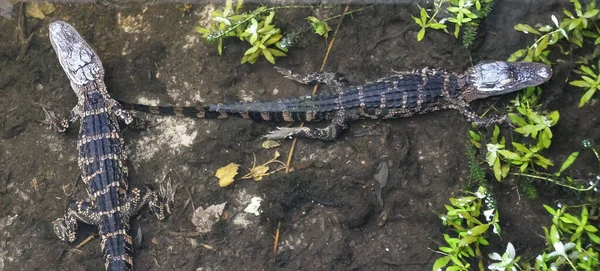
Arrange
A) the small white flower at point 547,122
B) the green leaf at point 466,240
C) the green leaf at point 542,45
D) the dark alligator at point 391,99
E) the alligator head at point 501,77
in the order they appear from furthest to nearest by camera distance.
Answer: the dark alligator at point 391,99 → the alligator head at point 501,77 → the green leaf at point 542,45 → the small white flower at point 547,122 → the green leaf at point 466,240

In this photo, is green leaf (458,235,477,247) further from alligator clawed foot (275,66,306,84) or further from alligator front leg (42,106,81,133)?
alligator front leg (42,106,81,133)

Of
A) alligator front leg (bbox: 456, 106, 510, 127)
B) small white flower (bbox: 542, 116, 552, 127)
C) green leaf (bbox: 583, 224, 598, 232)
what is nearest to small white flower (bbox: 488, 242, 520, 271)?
green leaf (bbox: 583, 224, 598, 232)

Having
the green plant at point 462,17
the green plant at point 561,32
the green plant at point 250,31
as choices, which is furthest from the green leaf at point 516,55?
the green plant at point 250,31

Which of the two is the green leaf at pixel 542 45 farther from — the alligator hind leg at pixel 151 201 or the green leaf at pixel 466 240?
the alligator hind leg at pixel 151 201

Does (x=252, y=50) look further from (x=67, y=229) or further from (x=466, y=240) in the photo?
(x=466, y=240)

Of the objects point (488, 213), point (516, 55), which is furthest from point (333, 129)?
point (516, 55)

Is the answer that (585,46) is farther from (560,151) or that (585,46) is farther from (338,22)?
(338,22)
